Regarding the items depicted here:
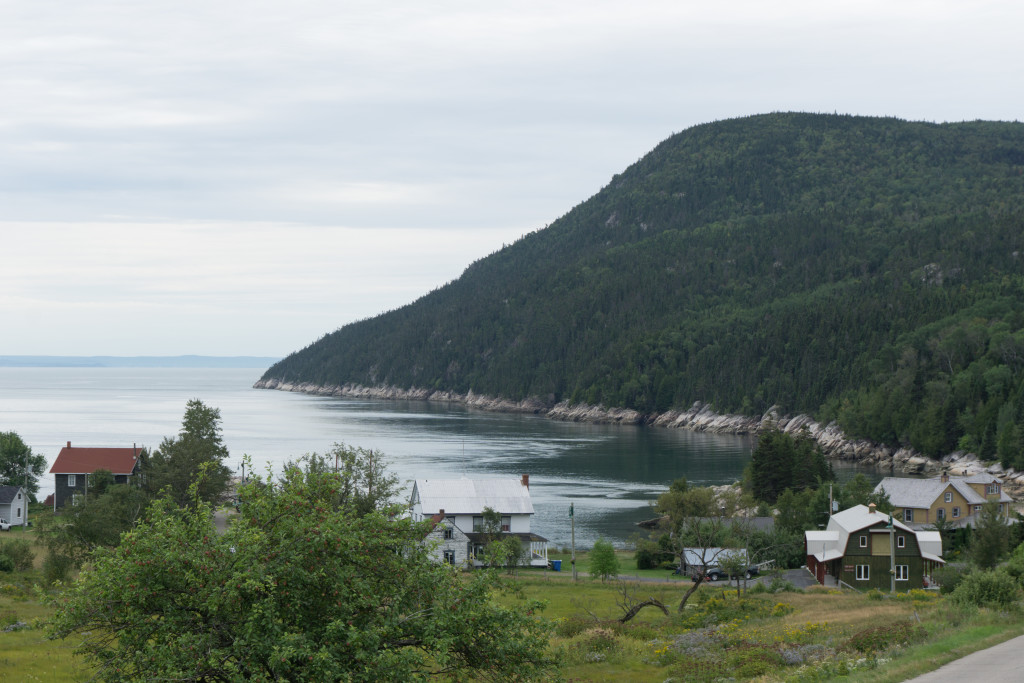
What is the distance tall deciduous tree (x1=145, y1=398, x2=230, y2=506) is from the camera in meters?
64.0

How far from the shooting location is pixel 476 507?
62250mm

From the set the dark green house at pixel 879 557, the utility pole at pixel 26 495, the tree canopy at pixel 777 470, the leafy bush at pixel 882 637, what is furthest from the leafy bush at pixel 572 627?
the utility pole at pixel 26 495

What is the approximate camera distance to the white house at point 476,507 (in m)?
59.9

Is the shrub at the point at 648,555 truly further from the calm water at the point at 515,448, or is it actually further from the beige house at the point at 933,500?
the beige house at the point at 933,500

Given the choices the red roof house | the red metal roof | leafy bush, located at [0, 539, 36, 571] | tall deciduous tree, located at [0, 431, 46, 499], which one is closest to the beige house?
leafy bush, located at [0, 539, 36, 571]

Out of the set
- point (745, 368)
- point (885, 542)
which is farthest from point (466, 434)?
point (885, 542)

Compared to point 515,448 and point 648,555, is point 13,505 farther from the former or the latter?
point 515,448

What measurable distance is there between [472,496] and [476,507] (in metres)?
1.04

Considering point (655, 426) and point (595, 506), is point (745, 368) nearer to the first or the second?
point (655, 426)

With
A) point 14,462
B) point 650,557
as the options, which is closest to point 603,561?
point 650,557

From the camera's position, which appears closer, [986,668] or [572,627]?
[986,668]

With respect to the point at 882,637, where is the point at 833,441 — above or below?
below

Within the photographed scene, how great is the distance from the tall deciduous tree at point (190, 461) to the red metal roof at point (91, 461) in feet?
5.81

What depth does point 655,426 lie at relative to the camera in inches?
7328
